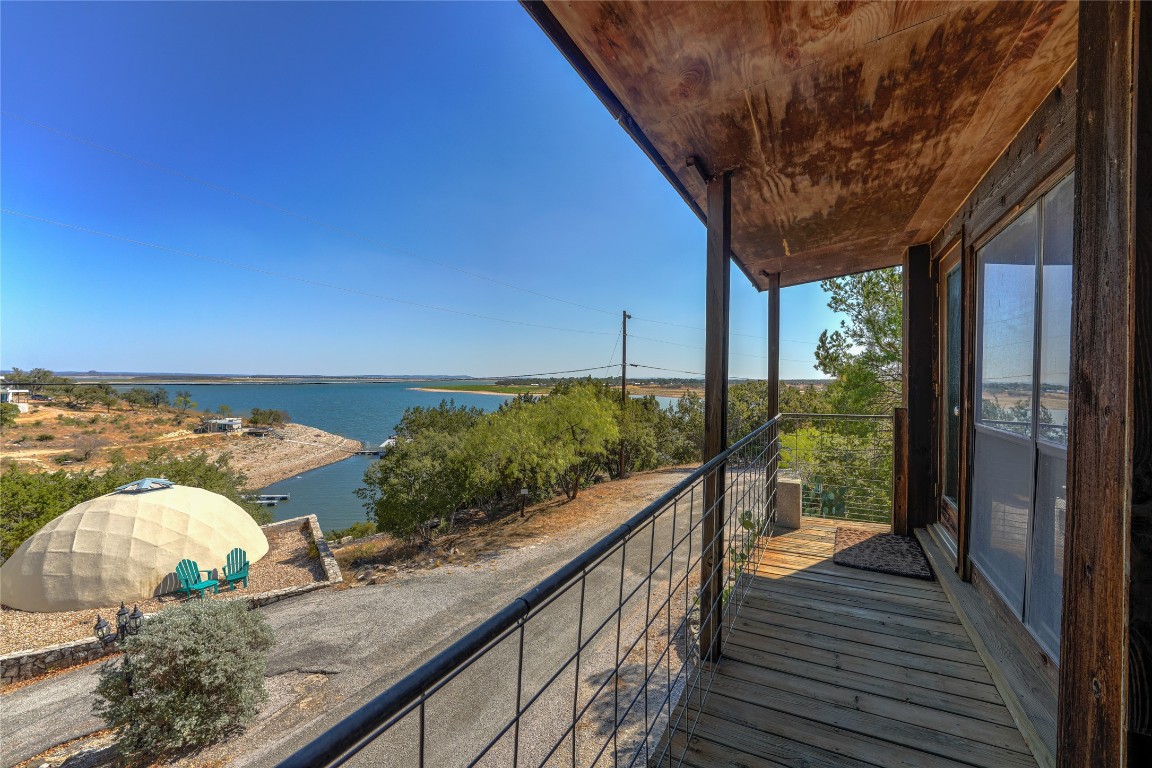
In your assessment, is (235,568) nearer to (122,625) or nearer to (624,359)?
(122,625)

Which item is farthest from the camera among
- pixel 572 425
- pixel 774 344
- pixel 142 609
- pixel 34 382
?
A: pixel 572 425

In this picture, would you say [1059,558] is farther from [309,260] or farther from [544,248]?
[309,260]

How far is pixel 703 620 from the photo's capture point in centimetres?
184

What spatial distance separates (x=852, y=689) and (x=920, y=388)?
2355 millimetres

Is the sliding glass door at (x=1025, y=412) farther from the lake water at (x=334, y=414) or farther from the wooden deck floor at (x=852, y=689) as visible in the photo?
the lake water at (x=334, y=414)

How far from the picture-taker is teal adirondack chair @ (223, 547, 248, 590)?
30.1ft

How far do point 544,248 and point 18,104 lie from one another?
15.9 metres

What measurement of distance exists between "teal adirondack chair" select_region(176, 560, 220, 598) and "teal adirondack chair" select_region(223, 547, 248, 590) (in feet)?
0.80

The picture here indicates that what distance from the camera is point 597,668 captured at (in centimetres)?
507

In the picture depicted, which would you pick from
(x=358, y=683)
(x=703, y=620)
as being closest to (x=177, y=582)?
(x=358, y=683)

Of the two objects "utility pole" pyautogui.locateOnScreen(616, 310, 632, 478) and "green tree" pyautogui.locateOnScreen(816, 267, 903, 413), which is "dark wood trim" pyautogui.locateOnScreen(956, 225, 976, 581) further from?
"utility pole" pyautogui.locateOnScreen(616, 310, 632, 478)

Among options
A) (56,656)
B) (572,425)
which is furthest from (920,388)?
(56,656)

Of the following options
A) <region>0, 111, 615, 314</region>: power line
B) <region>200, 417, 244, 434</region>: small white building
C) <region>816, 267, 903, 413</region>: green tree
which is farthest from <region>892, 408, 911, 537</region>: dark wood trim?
<region>200, 417, 244, 434</region>: small white building

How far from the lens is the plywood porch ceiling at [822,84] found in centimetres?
119
